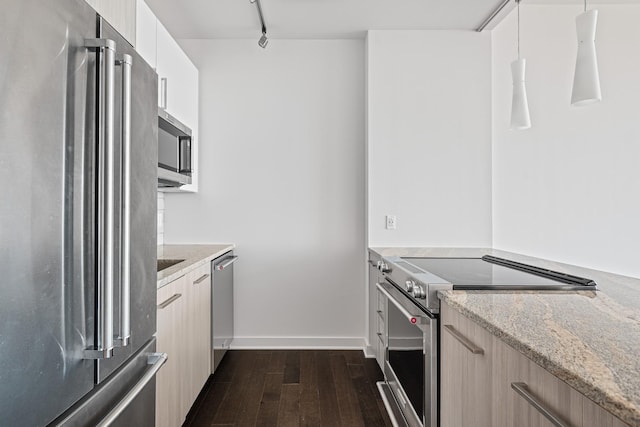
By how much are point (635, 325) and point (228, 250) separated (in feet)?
8.27

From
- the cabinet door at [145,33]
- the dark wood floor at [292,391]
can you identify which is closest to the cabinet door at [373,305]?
the dark wood floor at [292,391]

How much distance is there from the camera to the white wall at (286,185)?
128 inches

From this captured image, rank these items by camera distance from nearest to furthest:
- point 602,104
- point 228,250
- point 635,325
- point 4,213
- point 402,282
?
point 4,213 → point 635,325 → point 402,282 → point 602,104 → point 228,250

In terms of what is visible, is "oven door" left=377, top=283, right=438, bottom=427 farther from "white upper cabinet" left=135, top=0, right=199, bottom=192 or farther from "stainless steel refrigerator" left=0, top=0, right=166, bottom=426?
"white upper cabinet" left=135, top=0, right=199, bottom=192

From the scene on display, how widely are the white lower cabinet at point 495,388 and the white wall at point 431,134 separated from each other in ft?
5.76

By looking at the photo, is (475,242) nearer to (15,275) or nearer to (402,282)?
(402,282)

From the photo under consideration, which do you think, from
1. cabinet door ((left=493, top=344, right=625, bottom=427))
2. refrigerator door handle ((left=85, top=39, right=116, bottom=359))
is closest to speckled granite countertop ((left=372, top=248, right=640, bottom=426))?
cabinet door ((left=493, top=344, right=625, bottom=427))

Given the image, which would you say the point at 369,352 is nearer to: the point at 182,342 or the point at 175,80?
the point at 182,342

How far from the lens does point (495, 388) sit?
99 cm

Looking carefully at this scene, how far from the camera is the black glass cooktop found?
1.40 metres

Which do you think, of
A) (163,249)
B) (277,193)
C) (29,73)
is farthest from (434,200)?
(29,73)

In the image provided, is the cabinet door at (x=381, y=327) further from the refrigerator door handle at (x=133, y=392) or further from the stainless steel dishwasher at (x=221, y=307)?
the refrigerator door handle at (x=133, y=392)

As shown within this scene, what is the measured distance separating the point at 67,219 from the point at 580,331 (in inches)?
45.1

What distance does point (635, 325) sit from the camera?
91 cm
